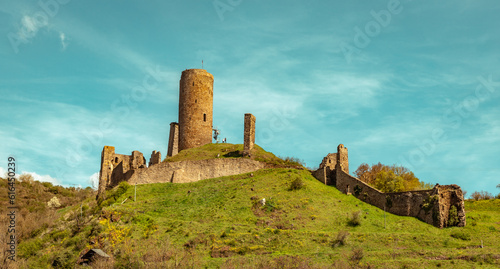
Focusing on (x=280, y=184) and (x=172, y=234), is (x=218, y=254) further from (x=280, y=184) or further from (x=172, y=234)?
(x=280, y=184)

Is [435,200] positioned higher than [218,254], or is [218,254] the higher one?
[435,200]

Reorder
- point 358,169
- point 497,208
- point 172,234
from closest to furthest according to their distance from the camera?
point 172,234 → point 497,208 → point 358,169

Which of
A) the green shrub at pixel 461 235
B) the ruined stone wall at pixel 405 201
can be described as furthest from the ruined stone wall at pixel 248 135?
the green shrub at pixel 461 235

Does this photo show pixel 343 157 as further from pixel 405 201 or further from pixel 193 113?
pixel 193 113

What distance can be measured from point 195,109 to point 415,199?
3324cm

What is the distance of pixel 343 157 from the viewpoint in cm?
5119

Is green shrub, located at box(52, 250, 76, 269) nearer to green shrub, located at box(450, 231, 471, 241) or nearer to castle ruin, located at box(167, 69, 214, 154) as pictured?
castle ruin, located at box(167, 69, 214, 154)

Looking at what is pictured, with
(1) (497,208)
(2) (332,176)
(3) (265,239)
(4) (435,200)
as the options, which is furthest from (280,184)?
(1) (497,208)

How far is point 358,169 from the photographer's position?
6788cm

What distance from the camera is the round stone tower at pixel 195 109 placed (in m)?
68.8

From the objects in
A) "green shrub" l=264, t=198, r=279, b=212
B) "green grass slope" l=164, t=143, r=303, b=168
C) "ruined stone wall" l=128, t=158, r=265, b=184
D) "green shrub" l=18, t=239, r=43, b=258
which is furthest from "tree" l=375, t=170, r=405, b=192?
"green shrub" l=18, t=239, r=43, b=258

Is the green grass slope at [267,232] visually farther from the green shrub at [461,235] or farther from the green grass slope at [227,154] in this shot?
the green grass slope at [227,154]

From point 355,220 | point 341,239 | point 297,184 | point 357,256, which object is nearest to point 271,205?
point 297,184

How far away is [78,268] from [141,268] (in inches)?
259
